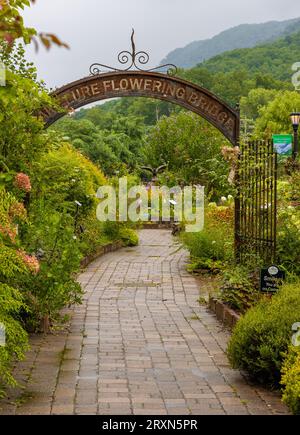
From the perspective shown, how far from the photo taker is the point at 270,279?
23.8 feet

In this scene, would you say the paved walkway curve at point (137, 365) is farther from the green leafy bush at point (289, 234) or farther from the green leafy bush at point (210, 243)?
the green leafy bush at point (210, 243)

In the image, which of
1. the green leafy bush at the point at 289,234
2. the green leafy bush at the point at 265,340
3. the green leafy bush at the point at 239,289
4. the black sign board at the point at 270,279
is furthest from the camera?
the green leafy bush at the point at 289,234

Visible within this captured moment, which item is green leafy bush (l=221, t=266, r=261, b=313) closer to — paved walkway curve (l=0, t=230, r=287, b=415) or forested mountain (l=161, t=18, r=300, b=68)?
paved walkway curve (l=0, t=230, r=287, b=415)

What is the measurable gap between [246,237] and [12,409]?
478 centimetres

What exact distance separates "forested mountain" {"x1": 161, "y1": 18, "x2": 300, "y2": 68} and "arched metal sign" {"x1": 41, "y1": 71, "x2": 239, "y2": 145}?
16417 cm

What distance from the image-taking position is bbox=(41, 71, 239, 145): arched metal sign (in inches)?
383

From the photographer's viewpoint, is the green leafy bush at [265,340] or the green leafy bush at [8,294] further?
the green leafy bush at [265,340]

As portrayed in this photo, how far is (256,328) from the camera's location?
553cm

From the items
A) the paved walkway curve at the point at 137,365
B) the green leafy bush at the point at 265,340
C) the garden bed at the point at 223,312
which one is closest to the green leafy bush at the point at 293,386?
the paved walkway curve at the point at 137,365

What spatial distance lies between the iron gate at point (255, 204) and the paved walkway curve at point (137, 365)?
961mm

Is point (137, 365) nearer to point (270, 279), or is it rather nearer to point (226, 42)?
point (270, 279)

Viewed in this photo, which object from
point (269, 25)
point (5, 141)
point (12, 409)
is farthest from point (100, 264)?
point (269, 25)

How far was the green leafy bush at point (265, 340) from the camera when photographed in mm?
5367

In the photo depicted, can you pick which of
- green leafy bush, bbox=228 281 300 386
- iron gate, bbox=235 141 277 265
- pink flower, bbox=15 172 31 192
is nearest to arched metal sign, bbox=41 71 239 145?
iron gate, bbox=235 141 277 265
